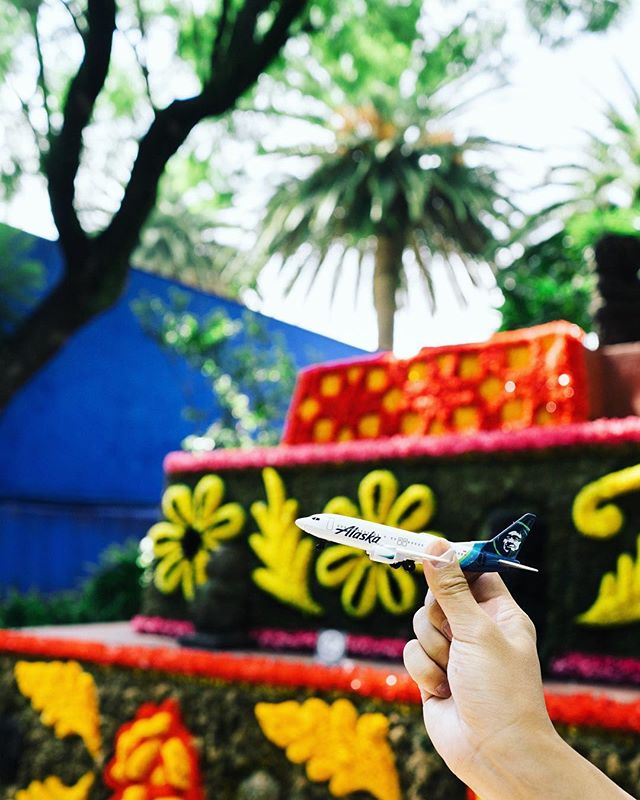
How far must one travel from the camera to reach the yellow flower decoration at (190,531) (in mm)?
6496

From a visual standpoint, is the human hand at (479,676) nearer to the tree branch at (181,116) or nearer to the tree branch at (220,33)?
the tree branch at (181,116)

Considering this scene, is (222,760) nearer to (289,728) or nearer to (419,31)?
(289,728)

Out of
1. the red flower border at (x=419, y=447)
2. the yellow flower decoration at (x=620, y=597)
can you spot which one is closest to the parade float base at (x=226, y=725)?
the yellow flower decoration at (x=620, y=597)

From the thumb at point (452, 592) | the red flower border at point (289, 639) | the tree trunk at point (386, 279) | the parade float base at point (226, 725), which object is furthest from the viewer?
the tree trunk at point (386, 279)

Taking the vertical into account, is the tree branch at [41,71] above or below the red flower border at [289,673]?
above

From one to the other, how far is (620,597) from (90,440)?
11304 mm

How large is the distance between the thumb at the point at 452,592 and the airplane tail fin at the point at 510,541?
0.66 ft

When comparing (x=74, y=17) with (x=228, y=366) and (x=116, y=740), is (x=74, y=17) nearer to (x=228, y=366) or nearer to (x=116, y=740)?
(x=116, y=740)

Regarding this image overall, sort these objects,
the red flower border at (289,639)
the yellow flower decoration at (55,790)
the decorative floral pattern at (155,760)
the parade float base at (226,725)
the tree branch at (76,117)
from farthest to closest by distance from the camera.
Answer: the tree branch at (76,117) → the red flower border at (289,639) → the yellow flower decoration at (55,790) → the decorative floral pattern at (155,760) → the parade float base at (226,725)

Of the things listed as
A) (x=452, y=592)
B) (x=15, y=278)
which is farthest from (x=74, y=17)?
(x=452, y=592)

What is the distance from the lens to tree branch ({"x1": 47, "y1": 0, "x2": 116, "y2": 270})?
8516mm

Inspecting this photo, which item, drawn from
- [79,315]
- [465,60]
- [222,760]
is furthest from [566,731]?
[465,60]

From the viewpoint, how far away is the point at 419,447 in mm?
5742

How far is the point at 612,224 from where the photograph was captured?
45.5ft
